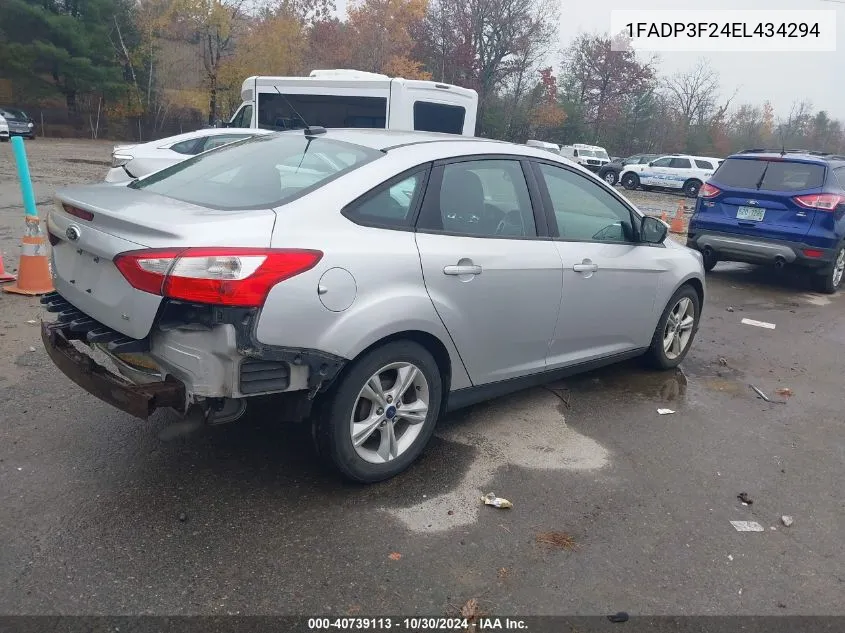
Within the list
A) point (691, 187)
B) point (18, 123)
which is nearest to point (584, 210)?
point (691, 187)

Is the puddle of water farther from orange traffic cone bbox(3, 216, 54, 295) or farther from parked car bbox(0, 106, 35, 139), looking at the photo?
parked car bbox(0, 106, 35, 139)

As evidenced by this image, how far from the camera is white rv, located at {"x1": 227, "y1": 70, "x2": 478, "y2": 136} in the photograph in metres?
12.4

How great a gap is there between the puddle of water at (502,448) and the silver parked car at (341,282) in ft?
0.98

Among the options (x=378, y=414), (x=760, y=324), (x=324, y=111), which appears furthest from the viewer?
(x=324, y=111)

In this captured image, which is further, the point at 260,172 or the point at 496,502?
the point at 260,172

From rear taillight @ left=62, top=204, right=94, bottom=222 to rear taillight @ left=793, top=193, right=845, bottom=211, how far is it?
8.23 meters

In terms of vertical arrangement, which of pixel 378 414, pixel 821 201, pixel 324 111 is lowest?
pixel 378 414

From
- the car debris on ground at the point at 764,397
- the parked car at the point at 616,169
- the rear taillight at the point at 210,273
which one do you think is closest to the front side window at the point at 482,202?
the rear taillight at the point at 210,273

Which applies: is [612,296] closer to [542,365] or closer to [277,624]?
[542,365]

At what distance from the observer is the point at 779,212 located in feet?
28.7

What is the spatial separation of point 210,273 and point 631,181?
30996 millimetres

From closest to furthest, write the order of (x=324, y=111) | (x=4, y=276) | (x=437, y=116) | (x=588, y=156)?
(x=4, y=276), (x=437, y=116), (x=324, y=111), (x=588, y=156)

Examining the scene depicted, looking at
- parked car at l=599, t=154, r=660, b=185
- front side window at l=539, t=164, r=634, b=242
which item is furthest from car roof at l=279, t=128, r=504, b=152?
parked car at l=599, t=154, r=660, b=185

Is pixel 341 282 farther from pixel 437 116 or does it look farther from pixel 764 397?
pixel 437 116
